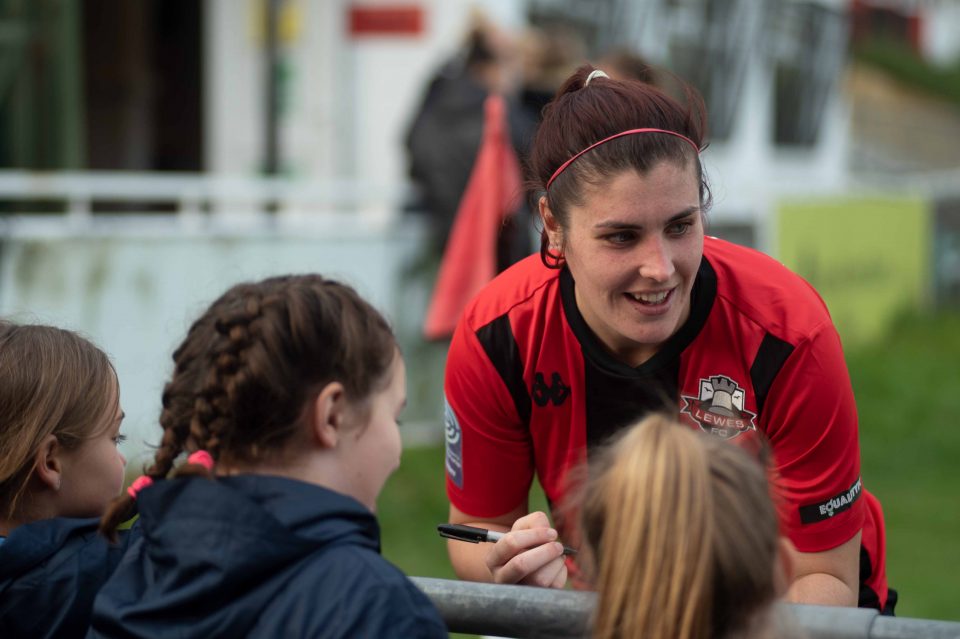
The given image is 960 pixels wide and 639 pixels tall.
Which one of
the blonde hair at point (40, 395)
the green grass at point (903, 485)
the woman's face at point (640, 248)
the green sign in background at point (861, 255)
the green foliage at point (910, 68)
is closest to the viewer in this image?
the blonde hair at point (40, 395)

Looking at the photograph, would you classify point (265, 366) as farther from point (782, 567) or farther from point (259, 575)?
point (782, 567)

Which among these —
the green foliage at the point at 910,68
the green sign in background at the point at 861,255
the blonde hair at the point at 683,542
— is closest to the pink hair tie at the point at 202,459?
the blonde hair at the point at 683,542

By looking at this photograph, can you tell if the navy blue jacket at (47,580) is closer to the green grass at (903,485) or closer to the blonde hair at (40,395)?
the blonde hair at (40,395)

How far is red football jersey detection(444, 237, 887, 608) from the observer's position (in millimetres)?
2602

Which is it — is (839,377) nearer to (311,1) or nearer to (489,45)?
(489,45)

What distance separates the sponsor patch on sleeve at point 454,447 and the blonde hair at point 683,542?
1.15 meters

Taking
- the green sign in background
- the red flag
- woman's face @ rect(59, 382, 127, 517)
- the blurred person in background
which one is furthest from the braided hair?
the green sign in background

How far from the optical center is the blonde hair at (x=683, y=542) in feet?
5.51

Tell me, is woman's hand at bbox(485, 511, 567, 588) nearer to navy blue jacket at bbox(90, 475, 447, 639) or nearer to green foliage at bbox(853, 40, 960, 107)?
navy blue jacket at bbox(90, 475, 447, 639)

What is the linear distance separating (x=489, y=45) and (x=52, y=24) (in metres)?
2.82

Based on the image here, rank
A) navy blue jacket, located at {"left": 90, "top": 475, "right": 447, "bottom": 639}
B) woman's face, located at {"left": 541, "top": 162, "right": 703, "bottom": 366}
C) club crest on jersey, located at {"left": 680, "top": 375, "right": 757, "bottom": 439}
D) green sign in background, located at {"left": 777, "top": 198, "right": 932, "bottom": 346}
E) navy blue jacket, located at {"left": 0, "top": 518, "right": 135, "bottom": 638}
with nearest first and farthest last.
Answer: navy blue jacket, located at {"left": 90, "top": 475, "right": 447, "bottom": 639} → navy blue jacket, located at {"left": 0, "top": 518, "right": 135, "bottom": 638} → woman's face, located at {"left": 541, "top": 162, "right": 703, "bottom": 366} → club crest on jersey, located at {"left": 680, "top": 375, "right": 757, "bottom": 439} → green sign in background, located at {"left": 777, "top": 198, "right": 932, "bottom": 346}

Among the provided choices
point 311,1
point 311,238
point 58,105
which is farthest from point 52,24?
point 311,238

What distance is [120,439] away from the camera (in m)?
2.50

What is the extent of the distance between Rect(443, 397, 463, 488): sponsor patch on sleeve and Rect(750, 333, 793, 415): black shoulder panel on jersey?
0.63 meters
